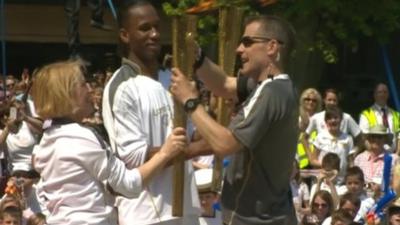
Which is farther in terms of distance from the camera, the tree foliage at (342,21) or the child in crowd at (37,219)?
the tree foliage at (342,21)

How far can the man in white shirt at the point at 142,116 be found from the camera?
6414 mm

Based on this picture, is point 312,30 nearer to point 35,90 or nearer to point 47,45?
point 47,45

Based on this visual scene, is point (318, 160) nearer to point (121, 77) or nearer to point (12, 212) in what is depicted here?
point (12, 212)

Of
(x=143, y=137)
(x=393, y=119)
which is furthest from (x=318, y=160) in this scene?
(x=143, y=137)

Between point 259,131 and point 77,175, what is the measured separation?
0.87 m

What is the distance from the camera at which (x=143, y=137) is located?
253 inches

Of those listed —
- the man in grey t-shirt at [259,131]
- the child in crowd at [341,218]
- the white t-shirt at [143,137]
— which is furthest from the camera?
the child in crowd at [341,218]

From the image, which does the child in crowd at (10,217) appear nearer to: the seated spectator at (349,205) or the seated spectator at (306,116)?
the seated spectator at (349,205)

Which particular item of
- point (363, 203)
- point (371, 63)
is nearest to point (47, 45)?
point (371, 63)

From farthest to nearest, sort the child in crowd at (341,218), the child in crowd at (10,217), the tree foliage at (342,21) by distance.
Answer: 1. the tree foliage at (342,21)
2. the child in crowd at (341,218)
3. the child in crowd at (10,217)

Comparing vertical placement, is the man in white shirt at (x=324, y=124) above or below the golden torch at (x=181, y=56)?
below

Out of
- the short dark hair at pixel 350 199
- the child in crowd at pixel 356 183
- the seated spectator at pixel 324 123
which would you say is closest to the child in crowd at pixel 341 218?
the short dark hair at pixel 350 199

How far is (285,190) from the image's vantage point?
6.31 meters

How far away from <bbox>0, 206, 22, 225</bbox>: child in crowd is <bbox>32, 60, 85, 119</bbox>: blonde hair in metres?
4.24
